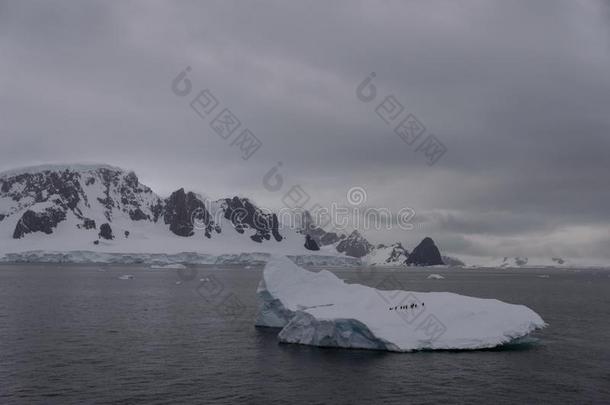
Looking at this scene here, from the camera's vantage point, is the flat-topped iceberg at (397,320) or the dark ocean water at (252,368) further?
the flat-topped iceberg at (397,320)

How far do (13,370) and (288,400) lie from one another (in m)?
18.1

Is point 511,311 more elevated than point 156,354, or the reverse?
point 511,311

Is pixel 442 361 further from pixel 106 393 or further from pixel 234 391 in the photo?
pixel 106 393

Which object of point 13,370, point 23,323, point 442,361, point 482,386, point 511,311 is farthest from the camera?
point 23,323

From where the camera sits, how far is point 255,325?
54.6 m

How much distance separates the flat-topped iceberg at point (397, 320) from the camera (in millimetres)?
40625

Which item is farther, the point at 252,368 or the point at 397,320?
the point at 397,320

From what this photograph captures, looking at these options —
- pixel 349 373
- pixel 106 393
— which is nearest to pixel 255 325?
pixel 349 373

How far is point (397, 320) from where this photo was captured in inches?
1695

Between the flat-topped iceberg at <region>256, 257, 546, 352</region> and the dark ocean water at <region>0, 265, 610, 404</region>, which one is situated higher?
the flat-topped iceberg at <region>256, 257, 546, 352</region>

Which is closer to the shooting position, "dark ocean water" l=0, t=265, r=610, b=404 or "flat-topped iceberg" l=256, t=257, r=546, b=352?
"dark ocean water" l=0, t=265, r=610, b=404

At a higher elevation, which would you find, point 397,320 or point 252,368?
point 397,320

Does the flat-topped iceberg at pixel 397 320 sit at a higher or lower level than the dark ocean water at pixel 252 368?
higher

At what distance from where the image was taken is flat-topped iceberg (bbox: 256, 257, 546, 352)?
40.6 meters
